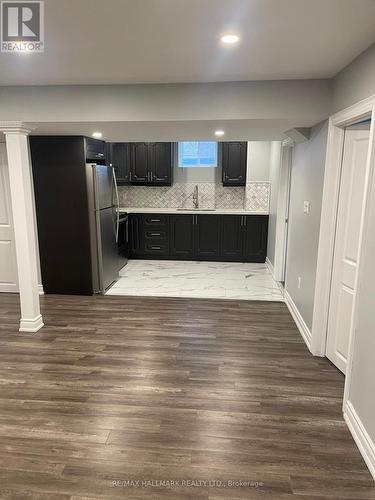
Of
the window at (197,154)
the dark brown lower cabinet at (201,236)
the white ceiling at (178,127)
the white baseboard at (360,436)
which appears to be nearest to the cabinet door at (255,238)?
the dark brown lower cabinet at (201,236)

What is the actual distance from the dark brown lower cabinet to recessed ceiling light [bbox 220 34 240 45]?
13.8ft

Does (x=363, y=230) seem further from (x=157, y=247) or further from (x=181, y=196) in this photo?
(x=181, y=196)

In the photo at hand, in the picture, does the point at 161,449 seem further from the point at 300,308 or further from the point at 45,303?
the point at 45,303

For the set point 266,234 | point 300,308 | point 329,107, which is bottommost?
point 300,308

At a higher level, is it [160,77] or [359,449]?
[160,77]

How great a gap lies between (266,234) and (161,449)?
15.6 ft

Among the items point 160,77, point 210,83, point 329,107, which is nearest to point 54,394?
point 160,77

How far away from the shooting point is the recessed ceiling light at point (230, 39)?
1.97 meters

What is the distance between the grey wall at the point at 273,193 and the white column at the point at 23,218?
3604mm

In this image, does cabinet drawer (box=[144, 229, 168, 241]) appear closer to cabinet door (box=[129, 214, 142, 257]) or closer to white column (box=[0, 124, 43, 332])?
cabinet door (box=[129, 214, 142, 257])

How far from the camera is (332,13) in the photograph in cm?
170

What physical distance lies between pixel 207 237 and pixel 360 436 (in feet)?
15.0

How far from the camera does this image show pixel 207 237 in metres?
6.35

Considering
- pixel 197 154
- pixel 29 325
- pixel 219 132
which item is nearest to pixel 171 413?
pixel 29 325
